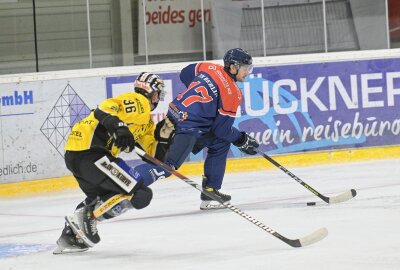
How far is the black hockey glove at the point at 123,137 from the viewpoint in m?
4.85

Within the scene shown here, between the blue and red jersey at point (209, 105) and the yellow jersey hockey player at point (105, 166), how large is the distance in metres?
1.38

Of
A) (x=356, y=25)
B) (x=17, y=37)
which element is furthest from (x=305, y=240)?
(x=356, y=25)

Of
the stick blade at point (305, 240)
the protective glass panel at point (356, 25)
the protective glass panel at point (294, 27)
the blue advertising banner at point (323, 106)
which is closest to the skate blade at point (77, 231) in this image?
the stick blade at point (305, 240)

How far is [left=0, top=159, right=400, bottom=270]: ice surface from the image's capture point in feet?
15.7

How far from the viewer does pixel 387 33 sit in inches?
421

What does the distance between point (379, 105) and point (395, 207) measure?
3596 mm

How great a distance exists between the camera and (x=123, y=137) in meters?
4.85

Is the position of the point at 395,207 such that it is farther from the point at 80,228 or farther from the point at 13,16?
the point at 13,16

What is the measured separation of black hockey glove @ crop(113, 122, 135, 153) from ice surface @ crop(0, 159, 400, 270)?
573mm

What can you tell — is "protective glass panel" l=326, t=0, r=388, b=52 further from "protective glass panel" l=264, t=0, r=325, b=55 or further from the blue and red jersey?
the blue and red jersey

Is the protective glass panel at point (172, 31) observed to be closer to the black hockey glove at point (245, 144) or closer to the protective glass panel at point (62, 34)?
the protective glass panel at point (62, 34)

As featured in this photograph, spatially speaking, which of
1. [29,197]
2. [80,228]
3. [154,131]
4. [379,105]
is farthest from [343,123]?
[80,228]

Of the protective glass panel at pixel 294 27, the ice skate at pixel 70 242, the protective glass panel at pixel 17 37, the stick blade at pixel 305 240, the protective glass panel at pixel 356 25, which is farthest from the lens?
the protective glass panel at pixel 356 25

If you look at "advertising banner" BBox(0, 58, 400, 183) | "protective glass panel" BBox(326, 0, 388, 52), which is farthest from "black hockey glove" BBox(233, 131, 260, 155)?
"protective glass panel" BBox(326, 0, 388, 52)
